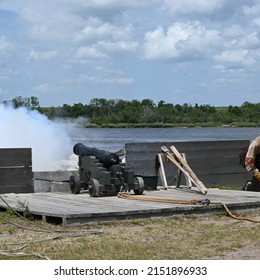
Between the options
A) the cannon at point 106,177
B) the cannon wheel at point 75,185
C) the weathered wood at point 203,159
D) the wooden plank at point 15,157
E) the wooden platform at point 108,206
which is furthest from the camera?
the weathered wood at point 203,159

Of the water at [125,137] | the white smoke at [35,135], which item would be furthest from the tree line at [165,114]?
the white smoke at [35,135]

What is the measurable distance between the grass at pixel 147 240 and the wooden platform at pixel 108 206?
144mm

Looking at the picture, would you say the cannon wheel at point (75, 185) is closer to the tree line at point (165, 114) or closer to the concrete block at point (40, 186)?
the concrete block at point (40, 186)

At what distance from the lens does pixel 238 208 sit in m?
12.4

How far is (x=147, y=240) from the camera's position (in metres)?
9.77

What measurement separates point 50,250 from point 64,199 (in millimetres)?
4412

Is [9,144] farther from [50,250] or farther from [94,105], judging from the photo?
[94,105]

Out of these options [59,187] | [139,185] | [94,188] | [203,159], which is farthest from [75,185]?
[203,159]

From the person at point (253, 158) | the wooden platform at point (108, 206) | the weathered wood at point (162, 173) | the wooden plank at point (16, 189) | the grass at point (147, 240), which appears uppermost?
the person at point (253, 158)

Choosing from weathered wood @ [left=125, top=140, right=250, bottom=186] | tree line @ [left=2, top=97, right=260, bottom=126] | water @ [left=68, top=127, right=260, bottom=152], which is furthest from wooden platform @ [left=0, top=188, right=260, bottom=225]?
tree line @ [left=2, top=97, right=260, bottom=126]

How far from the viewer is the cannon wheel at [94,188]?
13.4 m

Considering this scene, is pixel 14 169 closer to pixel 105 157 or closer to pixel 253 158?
pixel 105 157

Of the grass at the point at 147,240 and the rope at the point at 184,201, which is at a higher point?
the rope at the point at 184,201
